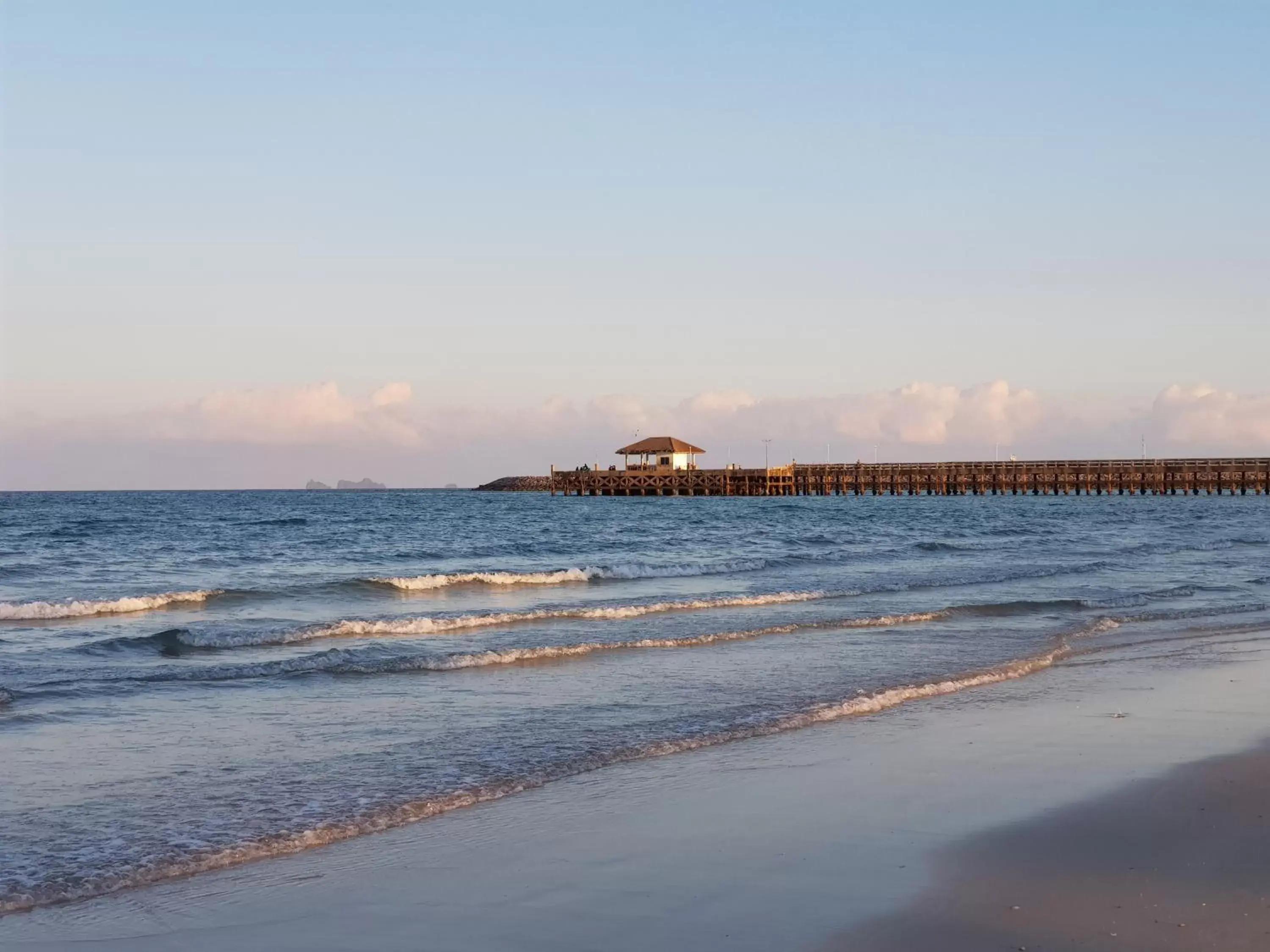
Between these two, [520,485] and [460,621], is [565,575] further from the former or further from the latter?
[520,485]

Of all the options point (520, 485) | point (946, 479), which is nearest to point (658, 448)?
point (946, 479)

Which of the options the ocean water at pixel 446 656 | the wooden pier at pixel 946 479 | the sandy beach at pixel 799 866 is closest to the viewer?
the sandy beach at pixel 799 866

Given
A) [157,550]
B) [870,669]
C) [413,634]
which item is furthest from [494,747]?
[157,550]

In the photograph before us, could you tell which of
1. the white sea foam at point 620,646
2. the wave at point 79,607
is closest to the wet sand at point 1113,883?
the white sea foam at point 620,646

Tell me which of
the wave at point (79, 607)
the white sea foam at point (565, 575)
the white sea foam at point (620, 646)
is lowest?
the white sea foam at point (620, 646)

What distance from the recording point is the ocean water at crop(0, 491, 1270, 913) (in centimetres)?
796

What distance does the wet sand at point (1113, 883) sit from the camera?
5.40 meters

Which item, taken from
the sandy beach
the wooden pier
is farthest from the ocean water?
the wooden pier

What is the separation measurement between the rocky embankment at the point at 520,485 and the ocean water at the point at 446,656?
4395 inches

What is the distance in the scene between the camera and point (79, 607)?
19.3 m

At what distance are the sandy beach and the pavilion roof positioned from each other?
288 ft

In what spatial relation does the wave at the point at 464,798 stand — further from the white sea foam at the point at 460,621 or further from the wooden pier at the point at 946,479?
the wooden pier at the point at 946,479

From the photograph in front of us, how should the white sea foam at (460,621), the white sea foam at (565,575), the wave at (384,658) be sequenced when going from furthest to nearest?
the white sea foam at (565,575) < the white sea foam at (460,621) < the wave at (384,658)

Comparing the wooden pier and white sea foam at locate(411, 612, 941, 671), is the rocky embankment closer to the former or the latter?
the wooden pier
